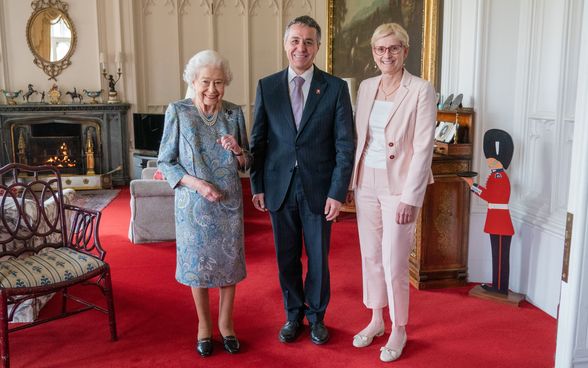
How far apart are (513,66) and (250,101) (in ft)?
17.8

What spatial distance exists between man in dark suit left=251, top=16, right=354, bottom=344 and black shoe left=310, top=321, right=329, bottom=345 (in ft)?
0.87

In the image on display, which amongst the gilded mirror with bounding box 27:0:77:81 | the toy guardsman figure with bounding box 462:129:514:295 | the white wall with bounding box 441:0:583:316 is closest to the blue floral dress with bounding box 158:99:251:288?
the toy guardsman figure with bounding box 462:129:514:295

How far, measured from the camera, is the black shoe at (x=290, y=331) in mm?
3025

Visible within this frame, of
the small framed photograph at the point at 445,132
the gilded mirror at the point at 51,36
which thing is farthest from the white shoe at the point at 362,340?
the gilded mirror at the point at 51,36

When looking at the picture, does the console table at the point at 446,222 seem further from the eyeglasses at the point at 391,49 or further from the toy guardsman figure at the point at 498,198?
the eyeglasses at the point at 391,49

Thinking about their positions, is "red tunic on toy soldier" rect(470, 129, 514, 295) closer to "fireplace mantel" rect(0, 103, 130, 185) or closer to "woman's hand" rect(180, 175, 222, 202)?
"woman's hand" rect(180, 175, 222, 202)

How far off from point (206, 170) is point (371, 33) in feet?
14.3

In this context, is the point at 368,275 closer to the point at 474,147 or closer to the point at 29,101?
the point at 474,147

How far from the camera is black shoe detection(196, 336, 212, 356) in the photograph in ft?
9.44

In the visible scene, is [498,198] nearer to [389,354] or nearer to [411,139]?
[411,139]

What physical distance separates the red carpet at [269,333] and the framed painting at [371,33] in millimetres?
2084

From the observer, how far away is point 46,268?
112 inches

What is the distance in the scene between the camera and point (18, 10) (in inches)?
311

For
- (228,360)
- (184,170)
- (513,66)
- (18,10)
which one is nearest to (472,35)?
(513,66)
